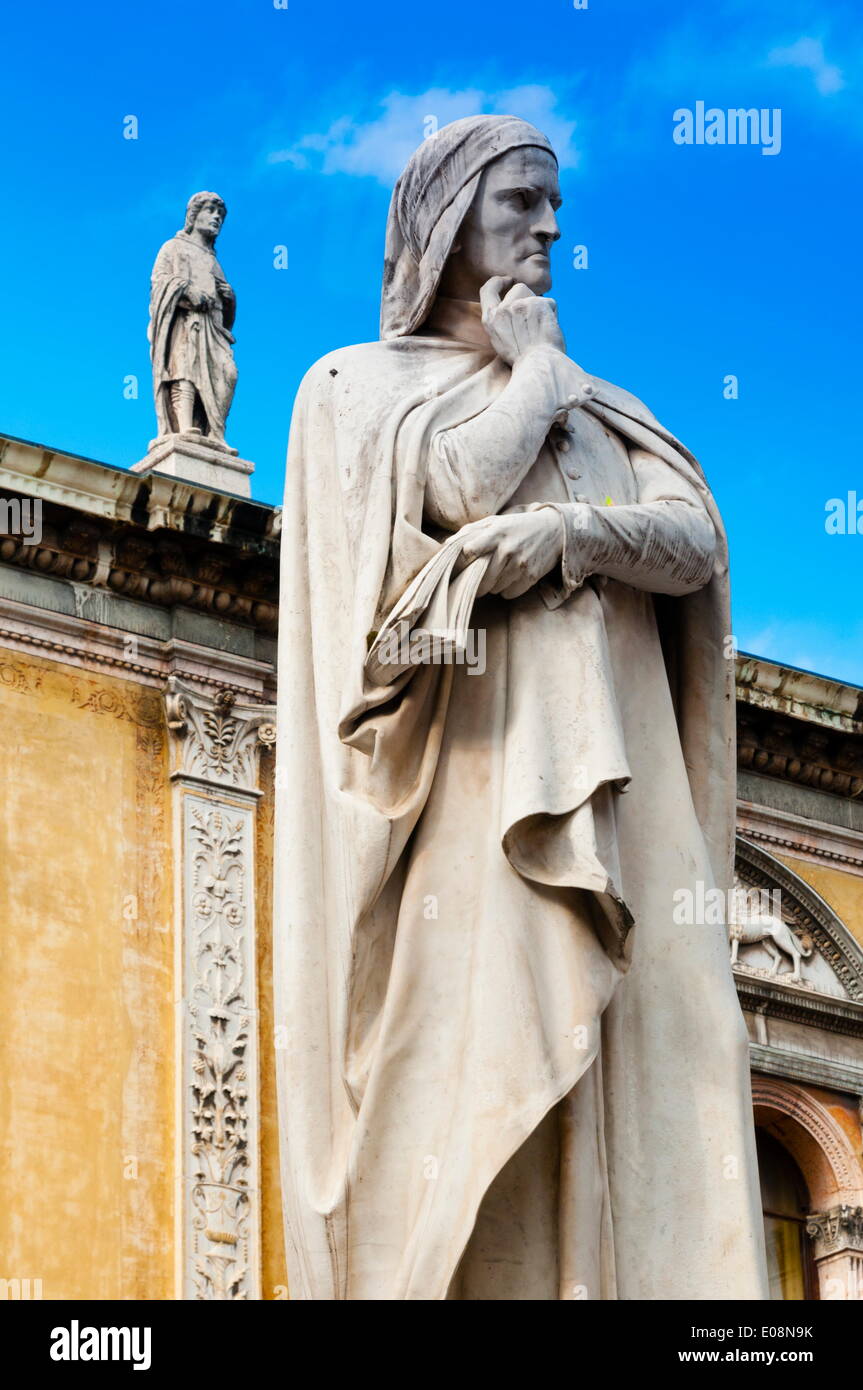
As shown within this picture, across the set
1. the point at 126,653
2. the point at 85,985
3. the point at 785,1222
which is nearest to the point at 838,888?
the point at 785,1222

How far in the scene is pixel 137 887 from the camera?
18.1 meters

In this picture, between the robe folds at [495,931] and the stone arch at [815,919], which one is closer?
the robe folds at [495,931]

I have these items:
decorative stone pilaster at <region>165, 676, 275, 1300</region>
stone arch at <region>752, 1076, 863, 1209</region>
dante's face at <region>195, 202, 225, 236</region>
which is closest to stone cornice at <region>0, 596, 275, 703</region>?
decorative stone pilaster at <region>165, 676, 275, 1300</region>

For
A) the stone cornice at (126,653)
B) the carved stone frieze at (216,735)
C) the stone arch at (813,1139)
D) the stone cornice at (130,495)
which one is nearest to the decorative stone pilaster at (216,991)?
the carved stone frieze at (216,735)

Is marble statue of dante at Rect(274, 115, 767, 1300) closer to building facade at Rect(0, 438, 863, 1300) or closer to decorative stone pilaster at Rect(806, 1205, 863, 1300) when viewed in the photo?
building facade at Rect(0, 438, 863, 1300)

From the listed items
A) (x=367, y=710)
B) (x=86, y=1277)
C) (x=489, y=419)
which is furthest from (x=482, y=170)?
(x=86, y=1277)

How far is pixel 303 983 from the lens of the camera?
5250 millimetres

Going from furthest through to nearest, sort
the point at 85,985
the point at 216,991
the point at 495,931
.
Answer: the point at 216,991 → the point at 85,985 → the point at 495,931

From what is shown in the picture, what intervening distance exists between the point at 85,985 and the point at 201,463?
309cm

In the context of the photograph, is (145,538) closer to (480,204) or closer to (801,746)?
(801,746)

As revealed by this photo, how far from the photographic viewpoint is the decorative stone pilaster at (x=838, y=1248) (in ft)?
65.4

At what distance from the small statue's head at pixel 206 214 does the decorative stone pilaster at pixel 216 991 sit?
109 inches

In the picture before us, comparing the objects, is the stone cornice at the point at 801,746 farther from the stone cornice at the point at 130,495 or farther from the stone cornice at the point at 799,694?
the stone cornice at the point at 130,495
